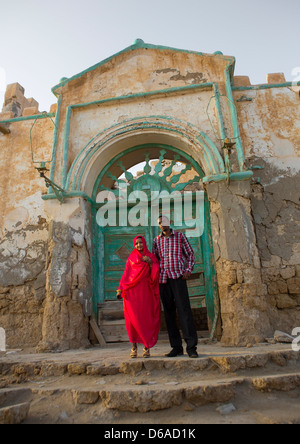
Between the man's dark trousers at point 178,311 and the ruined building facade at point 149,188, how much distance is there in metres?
1.04

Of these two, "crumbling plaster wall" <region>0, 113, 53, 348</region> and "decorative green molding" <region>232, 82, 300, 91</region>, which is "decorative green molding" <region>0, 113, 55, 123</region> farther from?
"decorative green molding" <region>232, 82, 300, 91</region>

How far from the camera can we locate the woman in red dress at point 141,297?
357 cm

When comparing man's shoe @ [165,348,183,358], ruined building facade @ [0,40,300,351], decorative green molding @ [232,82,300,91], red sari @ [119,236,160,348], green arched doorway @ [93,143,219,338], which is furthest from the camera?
decorative green molding @ [232,82,300,91]

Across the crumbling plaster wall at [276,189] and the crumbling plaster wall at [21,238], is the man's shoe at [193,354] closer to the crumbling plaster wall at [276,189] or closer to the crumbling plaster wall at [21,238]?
the crumbling plaster wall at [276,189]

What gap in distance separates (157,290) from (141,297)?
0.72ft

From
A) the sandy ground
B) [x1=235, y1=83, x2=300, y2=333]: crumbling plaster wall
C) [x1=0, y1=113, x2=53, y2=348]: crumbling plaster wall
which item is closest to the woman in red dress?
the sandy ground

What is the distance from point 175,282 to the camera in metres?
3.59

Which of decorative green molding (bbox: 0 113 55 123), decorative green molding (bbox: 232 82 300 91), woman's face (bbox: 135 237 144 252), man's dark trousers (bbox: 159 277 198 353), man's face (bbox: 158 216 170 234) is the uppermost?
decorative green molding (bbox: 232 82 300 91)

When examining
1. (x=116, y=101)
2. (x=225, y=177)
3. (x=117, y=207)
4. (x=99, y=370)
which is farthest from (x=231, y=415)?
(x=116, y=101)

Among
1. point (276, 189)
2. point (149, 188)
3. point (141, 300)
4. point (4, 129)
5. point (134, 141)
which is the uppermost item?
point (4, 129)

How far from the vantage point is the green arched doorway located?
5188mm

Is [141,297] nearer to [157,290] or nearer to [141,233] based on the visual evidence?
[157,290]

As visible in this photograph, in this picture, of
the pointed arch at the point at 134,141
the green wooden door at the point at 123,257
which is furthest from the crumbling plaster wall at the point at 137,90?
the green wooden door at the point at 123,257

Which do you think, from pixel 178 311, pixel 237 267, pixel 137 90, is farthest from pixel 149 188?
pixel 178 311
